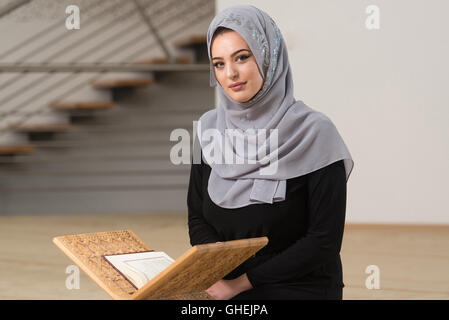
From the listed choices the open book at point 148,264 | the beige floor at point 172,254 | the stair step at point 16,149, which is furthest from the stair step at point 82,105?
the open book at point 148,264

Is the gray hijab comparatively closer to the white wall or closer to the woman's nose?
the woman's nose

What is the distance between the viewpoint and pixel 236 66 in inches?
45.3

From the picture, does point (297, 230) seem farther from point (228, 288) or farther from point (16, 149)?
point (16, 149)

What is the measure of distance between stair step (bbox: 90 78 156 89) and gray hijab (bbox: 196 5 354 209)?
12.0 ft

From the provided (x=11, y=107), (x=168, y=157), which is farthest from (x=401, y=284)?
(x=11, y=107)

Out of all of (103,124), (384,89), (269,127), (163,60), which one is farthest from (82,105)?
(269,127)

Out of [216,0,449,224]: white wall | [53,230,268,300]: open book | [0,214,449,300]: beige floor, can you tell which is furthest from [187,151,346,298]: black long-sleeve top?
[216,0,449,224]: white wall

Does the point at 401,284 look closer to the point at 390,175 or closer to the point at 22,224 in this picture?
the point at 390,175

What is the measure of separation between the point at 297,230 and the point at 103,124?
3.95 m

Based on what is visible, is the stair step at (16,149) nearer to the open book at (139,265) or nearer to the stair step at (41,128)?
the stair step at (41,128)

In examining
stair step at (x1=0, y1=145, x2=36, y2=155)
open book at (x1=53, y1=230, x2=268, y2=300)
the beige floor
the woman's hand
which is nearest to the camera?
open book at (x1=53, y1=230, x2=268, y2=300)

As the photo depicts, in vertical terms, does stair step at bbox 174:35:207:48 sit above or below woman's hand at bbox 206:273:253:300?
above

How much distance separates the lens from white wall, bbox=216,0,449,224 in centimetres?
387

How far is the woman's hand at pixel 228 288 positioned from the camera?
1151mm
